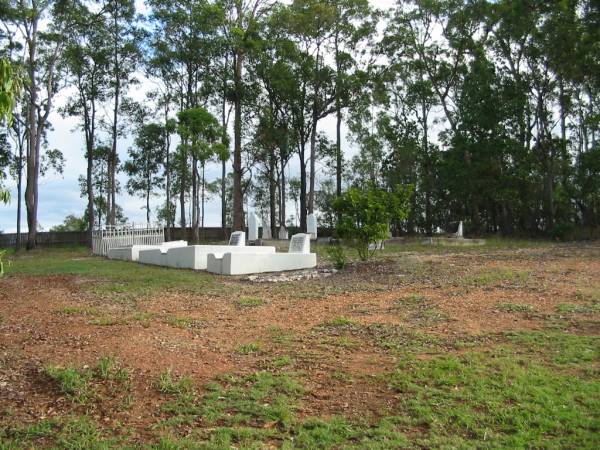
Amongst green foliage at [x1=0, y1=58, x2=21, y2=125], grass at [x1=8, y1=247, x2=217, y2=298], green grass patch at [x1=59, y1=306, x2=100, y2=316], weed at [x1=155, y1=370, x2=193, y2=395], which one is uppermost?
green foliage at [x1=0, y1=58, x2=21, y2=125]

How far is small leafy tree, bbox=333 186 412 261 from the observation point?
12766mm

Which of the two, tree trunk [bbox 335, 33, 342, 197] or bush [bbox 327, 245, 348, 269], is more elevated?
tree trunk [bbox 335, 33, 342, 197]

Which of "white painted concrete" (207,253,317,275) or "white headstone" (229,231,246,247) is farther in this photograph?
"white headstone" (229,231,246,247)

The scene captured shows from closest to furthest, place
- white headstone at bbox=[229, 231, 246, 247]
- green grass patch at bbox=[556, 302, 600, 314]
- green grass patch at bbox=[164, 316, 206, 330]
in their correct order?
1. green grass patch at bbox=[164, 316, 206, 330]
2. green grass patch at bbox=[556, 302, 600, 314]
3. white headstone at bbox=[229, 231, 246, 247]

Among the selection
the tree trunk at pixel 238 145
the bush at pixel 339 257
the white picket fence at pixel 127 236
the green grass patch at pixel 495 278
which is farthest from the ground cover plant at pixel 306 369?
the tree trunk at pixel 238 145

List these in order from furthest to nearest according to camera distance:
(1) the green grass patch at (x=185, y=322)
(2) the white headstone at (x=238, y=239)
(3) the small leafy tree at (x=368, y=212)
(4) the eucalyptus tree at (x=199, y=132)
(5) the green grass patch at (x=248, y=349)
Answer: (4) the eucalyptus tree at (x=199, y=132) < (2) the white headstone at (x=238, y=239) < (3) the small leafy tree at (x=368, y=212) < (1) the green grass patch at (x=185, y=322) < (5) the green grass patch at (x=248, y=349)

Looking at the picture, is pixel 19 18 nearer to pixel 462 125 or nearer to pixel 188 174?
pixel 188 174

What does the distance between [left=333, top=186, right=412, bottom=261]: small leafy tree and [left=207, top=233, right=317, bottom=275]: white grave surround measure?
1.07 m

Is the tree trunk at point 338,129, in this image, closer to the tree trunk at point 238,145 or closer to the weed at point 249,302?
the tree trunk at point 238,145

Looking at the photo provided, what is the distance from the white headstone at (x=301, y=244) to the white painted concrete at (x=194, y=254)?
71 centimetres

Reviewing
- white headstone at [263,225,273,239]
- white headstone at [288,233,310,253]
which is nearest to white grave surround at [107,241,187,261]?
white headstone at [288,233,310,253]

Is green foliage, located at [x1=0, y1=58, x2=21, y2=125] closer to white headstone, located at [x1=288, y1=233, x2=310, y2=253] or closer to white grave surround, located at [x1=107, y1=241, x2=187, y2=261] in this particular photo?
white headstone, located at [x1=288, y1=233, x2=310, y2=253]

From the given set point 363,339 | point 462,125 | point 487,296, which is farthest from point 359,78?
point 363,339

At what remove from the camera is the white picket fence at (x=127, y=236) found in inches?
773
